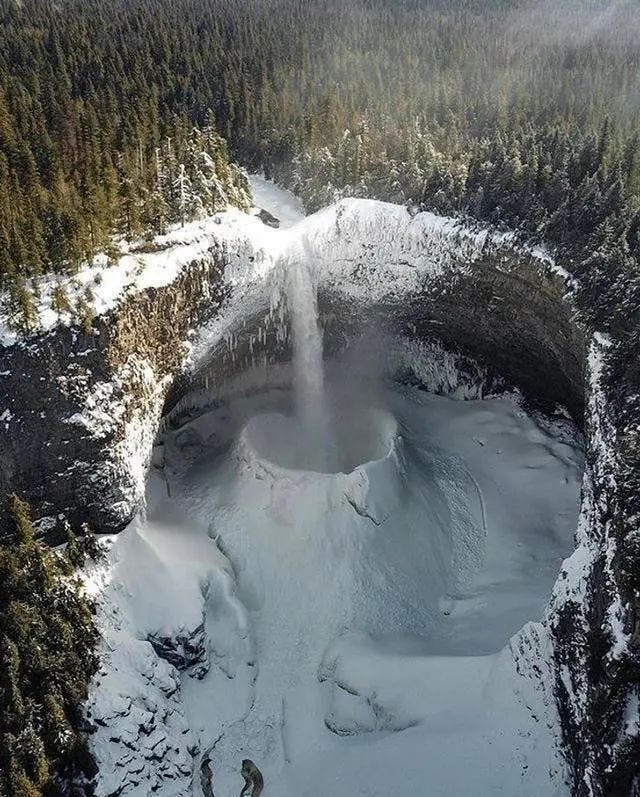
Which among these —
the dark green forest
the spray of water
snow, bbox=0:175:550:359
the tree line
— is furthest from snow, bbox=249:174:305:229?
the tree line

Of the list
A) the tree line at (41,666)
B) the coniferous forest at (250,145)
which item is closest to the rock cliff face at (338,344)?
the coniferous forest at (250,145)

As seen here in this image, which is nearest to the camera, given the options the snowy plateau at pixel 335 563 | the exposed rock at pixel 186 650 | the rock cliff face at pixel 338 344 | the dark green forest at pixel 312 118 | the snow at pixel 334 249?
the rock cliff face at pixel 338 344

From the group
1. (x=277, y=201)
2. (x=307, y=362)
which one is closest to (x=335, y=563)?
(x=307, y=362)

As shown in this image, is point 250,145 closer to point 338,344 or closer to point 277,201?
point 277,201

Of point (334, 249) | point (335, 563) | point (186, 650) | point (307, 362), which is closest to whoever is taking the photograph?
point (186, 650)

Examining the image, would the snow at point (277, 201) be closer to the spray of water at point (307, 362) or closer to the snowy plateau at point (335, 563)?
the snowy plateau at point (335, 563)

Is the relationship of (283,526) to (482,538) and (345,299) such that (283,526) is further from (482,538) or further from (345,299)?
(345,299)
